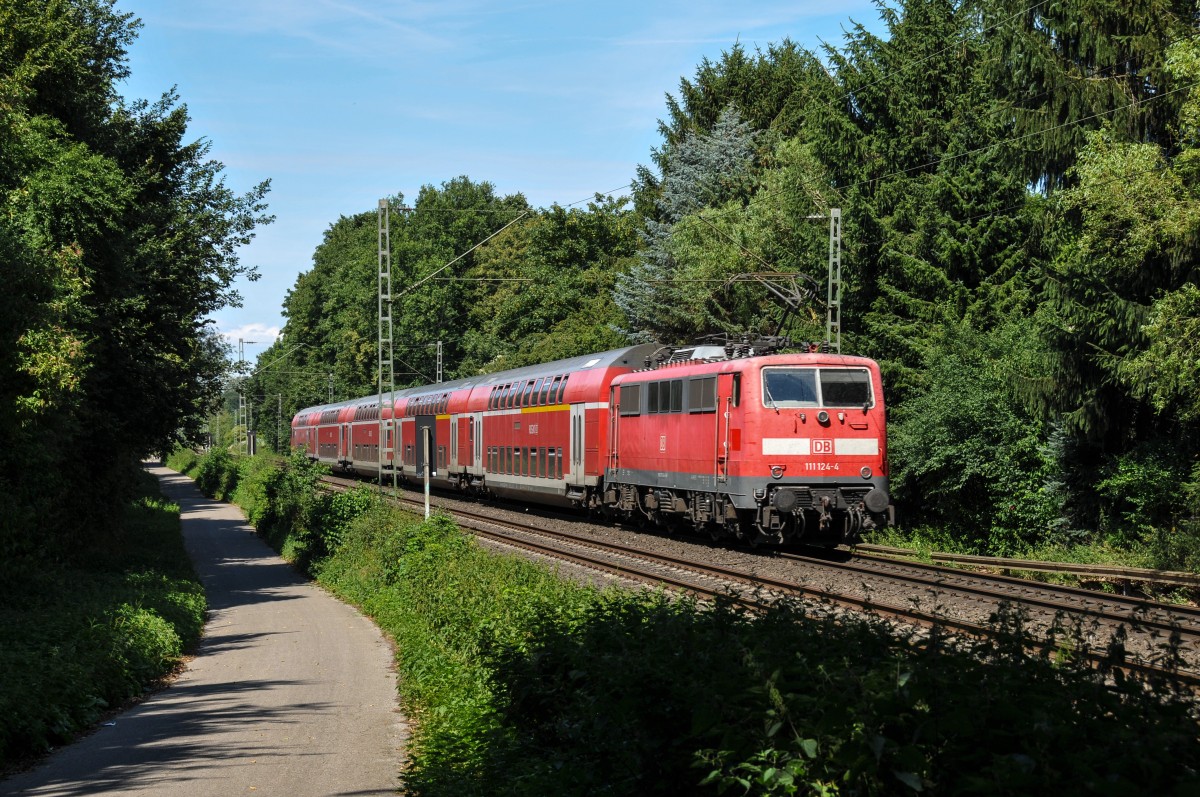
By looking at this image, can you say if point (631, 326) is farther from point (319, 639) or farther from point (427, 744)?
point (427, 744)

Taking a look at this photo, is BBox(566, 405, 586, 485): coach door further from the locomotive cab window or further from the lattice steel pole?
the locomotive cab window

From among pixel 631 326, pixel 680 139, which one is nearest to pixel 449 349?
pixel 680 139

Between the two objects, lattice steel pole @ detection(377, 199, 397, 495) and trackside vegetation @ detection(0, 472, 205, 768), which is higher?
lattice steel pole @ detection(377, 199, 397, 495)

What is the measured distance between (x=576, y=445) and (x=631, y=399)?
3671 mm

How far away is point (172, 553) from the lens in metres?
29.5

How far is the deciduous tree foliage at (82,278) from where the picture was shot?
18.8 meters

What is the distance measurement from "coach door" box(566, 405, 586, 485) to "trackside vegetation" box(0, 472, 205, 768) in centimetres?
924

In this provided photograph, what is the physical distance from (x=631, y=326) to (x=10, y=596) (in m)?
35.1

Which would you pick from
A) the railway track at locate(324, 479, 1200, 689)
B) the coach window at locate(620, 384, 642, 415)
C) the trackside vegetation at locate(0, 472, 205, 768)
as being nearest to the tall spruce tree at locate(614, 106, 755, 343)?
the coach window at locate(620, 384, 642, 415)

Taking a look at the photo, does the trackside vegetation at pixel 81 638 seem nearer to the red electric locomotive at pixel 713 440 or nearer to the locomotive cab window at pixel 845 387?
the red electric locomotive at pixel 713 440

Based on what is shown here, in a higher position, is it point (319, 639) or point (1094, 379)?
point (1094, 379)

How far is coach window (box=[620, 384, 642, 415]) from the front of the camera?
25.7 metres

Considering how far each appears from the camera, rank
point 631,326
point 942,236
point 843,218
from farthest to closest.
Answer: point 631,326
point 843,218
point 942,236

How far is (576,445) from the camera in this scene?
96.3 ft
